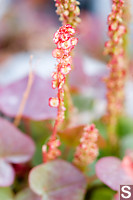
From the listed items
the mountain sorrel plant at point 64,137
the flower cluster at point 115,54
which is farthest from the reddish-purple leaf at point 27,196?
the flower cluster at point 115,54

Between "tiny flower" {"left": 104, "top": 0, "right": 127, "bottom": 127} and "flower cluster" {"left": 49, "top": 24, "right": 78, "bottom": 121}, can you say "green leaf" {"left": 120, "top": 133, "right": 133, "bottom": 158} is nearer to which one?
"tiny flower" {"left": 104, "top": 0, "right": 127, "bottom": 127}

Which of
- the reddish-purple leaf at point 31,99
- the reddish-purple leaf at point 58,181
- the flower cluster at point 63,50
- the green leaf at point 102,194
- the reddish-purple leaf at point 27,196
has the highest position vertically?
the flower cluster at point 63,50

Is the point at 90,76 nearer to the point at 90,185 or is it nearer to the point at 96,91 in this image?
the point at 96,91

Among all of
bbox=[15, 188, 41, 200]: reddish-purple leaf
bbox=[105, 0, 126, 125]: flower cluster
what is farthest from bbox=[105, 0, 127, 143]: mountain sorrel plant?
bbox=[15, 188, 41, 200]: reddish-purple leaf

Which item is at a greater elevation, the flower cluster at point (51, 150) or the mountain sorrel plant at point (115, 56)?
the mountain sorrel plant at point (115, 56)

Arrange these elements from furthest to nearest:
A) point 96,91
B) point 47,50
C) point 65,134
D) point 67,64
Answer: point 47,50
point 96,91
point 65,134
point 67,64

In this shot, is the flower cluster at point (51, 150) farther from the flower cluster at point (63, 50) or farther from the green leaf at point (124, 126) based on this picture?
the green leaf at point (124, 126)

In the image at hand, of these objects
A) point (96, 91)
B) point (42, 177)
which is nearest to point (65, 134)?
point (42, 177)
